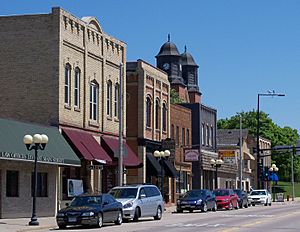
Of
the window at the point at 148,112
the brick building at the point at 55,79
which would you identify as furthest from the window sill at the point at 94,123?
the window at the point at 148,112

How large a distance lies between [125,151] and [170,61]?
8040cm

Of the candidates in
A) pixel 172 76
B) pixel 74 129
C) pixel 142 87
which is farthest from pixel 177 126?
pixel 172 76

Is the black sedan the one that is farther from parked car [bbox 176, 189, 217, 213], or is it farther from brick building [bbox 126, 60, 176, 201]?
brick building [bbox 126, 60, 176, 201]

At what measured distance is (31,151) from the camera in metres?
37.1

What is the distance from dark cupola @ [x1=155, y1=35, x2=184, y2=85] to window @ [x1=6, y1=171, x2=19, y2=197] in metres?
91.1

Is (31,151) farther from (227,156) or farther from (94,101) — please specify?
(227,156)

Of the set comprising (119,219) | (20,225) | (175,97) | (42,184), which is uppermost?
(175,97)

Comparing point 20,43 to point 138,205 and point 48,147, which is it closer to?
point 48,147

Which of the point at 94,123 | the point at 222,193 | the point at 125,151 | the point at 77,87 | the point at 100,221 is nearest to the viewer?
the point at 100,221

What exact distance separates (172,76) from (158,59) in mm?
4563

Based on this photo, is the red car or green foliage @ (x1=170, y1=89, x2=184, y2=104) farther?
green foliage @ (x1=170, y1=89, x2=184, y2=104)

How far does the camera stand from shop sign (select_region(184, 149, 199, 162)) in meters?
64.8

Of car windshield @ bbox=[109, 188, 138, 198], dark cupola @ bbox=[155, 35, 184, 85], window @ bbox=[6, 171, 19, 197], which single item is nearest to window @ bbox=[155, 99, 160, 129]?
car windshield @ bbox=[109, 188, 138, 198]

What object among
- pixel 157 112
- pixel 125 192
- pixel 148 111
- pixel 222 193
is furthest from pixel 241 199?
pixel 125 192
